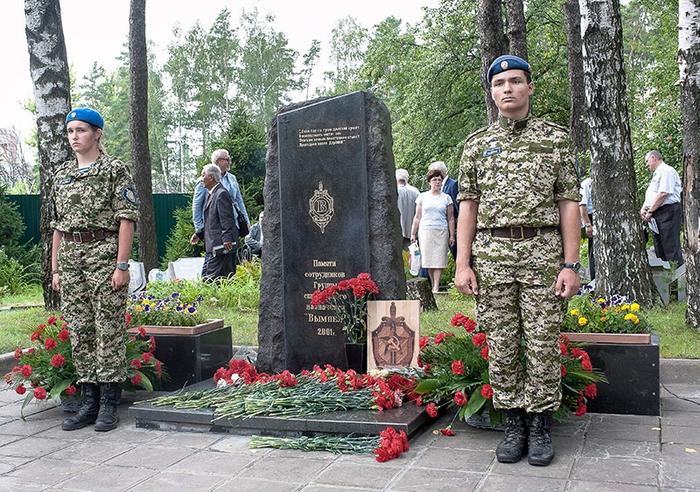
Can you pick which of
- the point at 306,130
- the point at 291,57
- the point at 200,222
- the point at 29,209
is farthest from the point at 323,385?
the point at 291,57

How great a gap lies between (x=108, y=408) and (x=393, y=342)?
6.89 ft

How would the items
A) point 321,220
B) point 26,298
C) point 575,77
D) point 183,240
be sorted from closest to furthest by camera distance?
point 321,220 → point 26,298 → point 183,240 → point 575,77

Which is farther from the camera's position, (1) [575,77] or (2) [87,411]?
(1) [575,77]

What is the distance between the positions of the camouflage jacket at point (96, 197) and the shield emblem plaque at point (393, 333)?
188 centimetres

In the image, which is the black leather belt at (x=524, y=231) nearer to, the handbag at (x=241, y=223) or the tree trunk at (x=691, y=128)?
the tree trunk at (x=691, y=128)

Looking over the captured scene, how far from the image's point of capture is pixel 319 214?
6.38m

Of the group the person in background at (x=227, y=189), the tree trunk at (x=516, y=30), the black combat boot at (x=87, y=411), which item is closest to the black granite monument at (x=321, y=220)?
the black combat boot at (x=87, y=411)

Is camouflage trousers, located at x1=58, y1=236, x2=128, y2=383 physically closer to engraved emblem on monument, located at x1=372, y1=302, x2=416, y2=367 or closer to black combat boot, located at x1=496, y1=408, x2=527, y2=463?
engraved emblem on monument, located at x1=372, y1=302, x2=416, y2=367

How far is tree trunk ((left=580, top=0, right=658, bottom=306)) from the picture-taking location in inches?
340

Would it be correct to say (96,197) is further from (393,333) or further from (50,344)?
(393,333)

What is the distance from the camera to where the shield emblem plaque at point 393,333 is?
586 cm

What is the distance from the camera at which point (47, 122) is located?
31.8 feet

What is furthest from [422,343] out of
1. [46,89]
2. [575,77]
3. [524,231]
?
[575,77]

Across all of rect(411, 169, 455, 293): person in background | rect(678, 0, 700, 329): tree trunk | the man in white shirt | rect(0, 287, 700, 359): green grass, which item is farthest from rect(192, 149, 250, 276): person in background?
the man in white shirt
